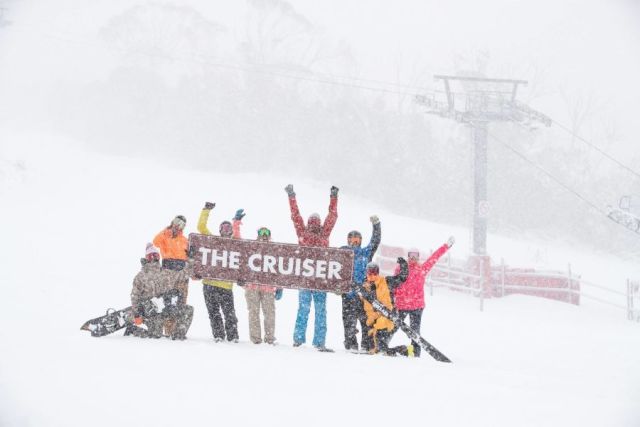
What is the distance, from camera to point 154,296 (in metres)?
7.39

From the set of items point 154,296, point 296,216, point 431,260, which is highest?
point 296,216

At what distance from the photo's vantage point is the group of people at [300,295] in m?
7.44

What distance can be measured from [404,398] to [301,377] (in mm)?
1152

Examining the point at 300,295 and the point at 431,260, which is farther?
the point at 431,260

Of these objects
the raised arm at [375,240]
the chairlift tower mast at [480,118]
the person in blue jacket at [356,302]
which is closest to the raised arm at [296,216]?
the person in blue jacket at [356,302]

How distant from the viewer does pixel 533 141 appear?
149ft

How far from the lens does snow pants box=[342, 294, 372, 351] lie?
756 centimetres

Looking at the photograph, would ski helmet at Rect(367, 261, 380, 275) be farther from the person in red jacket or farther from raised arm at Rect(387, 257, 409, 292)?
the person in red jacket

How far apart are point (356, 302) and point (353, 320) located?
28 cm

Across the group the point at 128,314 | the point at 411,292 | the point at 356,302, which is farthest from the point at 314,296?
the point at 128,314

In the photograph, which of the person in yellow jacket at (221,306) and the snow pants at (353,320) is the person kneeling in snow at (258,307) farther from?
the snow pants at (353,320)

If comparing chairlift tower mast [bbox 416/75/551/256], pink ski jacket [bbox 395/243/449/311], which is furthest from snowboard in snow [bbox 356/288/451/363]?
chairlift tower mast [bbox 416/75/551/256]

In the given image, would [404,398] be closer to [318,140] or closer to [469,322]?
[469,322]

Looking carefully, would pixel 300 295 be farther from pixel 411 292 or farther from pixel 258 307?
pixel 411 292
